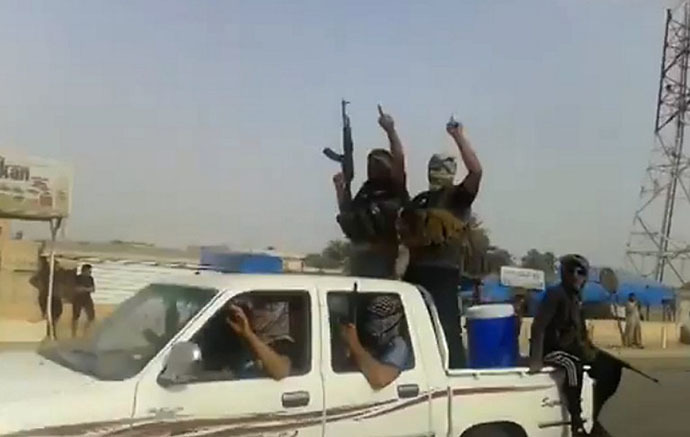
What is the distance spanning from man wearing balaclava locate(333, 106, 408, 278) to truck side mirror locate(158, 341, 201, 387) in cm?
306

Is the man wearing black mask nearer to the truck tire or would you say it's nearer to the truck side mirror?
the truck tire

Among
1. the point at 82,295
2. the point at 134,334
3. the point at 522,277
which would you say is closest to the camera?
the point at 134,334

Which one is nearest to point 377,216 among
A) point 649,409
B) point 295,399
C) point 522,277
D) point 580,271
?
point 580,271

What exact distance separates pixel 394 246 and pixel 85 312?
9.89 metres

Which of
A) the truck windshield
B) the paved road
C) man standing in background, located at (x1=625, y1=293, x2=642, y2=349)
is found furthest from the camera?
man standing in background, located at (x1=625, y1=293, x2=642, y2=349)

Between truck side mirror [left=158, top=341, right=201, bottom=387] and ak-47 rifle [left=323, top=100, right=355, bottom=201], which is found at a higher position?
ak-47 rifle [left=323, top=100, right=355, bottom=201]

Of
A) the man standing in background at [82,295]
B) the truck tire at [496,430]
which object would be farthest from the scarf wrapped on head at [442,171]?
the man standing in background at [82,295]

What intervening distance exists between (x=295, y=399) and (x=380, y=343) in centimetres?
83

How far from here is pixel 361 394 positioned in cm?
617

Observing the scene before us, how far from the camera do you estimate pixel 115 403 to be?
5234 millimetres

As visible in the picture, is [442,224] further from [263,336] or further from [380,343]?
[263,336]

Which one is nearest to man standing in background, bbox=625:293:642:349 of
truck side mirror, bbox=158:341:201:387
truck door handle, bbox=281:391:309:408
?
truck door handle, bbox=281:391:309:408

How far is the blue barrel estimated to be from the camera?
721 cm

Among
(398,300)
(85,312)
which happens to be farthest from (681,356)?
(398,300)
